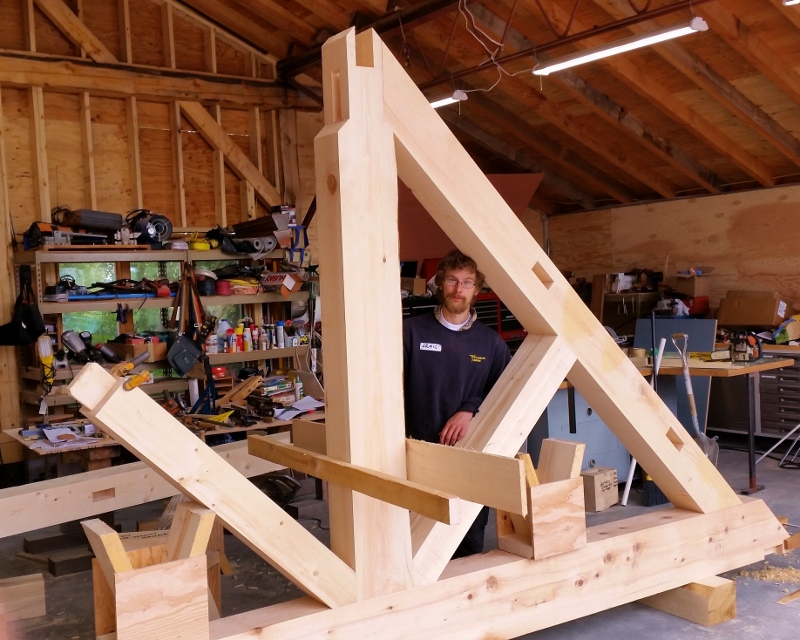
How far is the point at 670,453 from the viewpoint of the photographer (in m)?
2.82

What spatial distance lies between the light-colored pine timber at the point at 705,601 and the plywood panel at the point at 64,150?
5746mm

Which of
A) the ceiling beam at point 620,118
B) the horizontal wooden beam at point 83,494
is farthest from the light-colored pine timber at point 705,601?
the ceiling beam at point 620,118

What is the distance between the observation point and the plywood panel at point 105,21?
7.14 meters

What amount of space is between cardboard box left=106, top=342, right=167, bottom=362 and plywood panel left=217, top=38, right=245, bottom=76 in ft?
10.3

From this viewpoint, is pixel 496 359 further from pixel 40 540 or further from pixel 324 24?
Answer: pixel 324 24

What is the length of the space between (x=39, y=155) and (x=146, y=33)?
1596 mm

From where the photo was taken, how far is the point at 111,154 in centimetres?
722

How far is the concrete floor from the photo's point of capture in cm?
309

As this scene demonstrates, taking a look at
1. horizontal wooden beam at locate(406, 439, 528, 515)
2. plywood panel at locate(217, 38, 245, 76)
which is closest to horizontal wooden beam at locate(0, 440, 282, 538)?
horizontal wooden beam at locate(406, 439, 528, 515)

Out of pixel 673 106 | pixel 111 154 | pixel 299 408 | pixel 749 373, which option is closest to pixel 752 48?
pixel 673 106

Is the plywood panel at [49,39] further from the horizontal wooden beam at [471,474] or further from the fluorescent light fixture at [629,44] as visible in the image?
the horizontal wooden beam at [471,474]

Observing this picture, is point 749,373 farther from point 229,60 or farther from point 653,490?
point 229,60

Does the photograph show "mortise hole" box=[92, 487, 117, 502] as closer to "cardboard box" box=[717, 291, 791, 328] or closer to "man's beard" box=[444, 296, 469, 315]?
"man's beard" box=[444, 296, 469, 315]

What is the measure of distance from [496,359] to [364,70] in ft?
5.46
